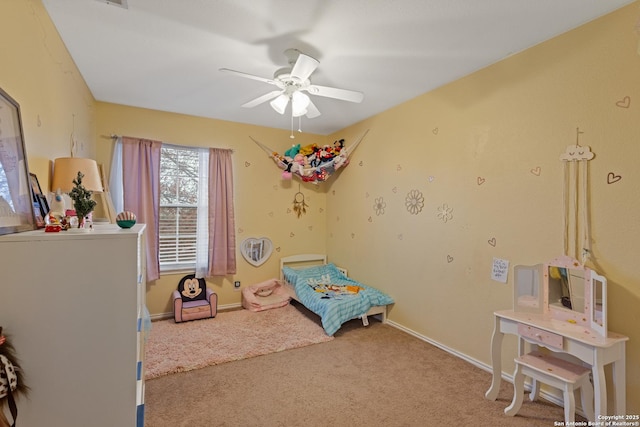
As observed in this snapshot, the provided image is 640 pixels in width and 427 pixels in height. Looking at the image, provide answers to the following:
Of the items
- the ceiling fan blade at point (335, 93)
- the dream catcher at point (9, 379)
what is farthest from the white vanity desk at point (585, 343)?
the dream catcher at point (9, 379)

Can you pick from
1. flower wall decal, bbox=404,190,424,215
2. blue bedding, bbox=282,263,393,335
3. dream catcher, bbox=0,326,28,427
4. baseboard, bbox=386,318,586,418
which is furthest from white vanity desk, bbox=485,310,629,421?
dream catcher, bbox=0,326,28,427

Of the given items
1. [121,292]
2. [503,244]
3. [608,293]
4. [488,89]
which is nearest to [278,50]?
[488,89]

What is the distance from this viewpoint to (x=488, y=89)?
2467 millimetres

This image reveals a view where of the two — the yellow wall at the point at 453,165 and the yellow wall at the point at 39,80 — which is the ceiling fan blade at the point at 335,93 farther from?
the yellow wall at the point at 39,80

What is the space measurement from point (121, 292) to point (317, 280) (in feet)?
9.95

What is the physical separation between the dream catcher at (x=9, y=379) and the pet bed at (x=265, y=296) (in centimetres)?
287

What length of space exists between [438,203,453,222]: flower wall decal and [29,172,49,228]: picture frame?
2.89m

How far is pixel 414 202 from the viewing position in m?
3.16

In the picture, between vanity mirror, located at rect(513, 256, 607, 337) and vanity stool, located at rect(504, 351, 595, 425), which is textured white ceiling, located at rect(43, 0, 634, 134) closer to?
vanity mirror, located at rect(513, 256, 607, 337)

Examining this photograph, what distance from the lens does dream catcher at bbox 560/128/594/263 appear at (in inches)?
75.4

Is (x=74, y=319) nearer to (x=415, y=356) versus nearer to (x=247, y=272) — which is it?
(x=415, y=356)

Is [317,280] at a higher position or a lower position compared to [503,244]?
Answer: lower

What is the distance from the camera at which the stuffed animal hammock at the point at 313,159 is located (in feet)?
13.3

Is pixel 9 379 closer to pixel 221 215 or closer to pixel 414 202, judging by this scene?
pixel 221 215
